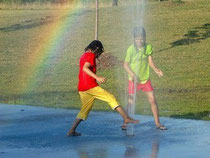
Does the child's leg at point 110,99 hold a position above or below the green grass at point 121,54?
above

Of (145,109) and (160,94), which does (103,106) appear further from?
(160,94)

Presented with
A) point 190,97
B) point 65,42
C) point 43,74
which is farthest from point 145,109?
point 65,42

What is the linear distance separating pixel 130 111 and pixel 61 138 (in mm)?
1354

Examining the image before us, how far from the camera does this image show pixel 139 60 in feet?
29.4

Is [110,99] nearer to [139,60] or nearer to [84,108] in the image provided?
[84,108]

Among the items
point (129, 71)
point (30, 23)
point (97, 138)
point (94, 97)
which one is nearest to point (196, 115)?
point (129, 71)

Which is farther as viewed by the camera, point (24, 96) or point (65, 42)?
point (65, 42)

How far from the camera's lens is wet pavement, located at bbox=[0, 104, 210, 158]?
7.32 metres

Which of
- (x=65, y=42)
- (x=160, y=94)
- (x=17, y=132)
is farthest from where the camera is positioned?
(x=65, y=42)

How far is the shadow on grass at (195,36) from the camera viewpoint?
2584 cm

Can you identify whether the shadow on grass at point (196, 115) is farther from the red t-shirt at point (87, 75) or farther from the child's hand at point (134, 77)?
the red t-shirt at point (87, 75)

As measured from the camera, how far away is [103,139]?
830cm

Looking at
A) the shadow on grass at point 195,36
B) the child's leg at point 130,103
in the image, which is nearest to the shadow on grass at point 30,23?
the shadow on grass at point 195,36

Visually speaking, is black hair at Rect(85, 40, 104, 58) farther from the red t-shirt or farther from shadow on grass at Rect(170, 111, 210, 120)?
shadow on grass at Rect(170, 111, 210, 120)
